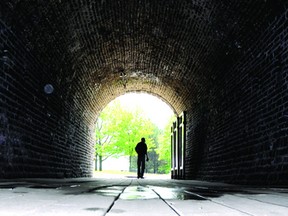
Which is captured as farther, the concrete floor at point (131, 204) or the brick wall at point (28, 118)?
the brick wall at point (28, 118)

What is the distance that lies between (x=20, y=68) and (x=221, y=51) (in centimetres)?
414

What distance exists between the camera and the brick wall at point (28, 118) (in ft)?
17.6

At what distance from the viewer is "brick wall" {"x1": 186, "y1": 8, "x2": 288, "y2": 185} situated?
207 inches

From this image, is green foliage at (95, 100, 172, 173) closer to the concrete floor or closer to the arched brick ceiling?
the arched brick ceiling

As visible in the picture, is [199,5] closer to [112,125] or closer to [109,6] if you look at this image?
[109,6]

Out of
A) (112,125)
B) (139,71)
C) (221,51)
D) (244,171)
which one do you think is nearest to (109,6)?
(221,51)

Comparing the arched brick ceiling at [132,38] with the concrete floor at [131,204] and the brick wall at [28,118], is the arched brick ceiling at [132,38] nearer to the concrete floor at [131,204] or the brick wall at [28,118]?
the brick wall at [28,118]

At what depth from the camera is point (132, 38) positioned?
9930 millimetres

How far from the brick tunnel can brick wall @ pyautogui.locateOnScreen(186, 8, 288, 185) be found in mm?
17

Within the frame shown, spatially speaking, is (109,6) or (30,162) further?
(109,6)

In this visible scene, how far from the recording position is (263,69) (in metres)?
6.09

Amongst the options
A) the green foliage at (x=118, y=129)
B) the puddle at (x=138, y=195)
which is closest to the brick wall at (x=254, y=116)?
the puddle at (x=138, y=195)

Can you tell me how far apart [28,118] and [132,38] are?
4302 mm

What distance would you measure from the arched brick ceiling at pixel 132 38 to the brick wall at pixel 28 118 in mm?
284
